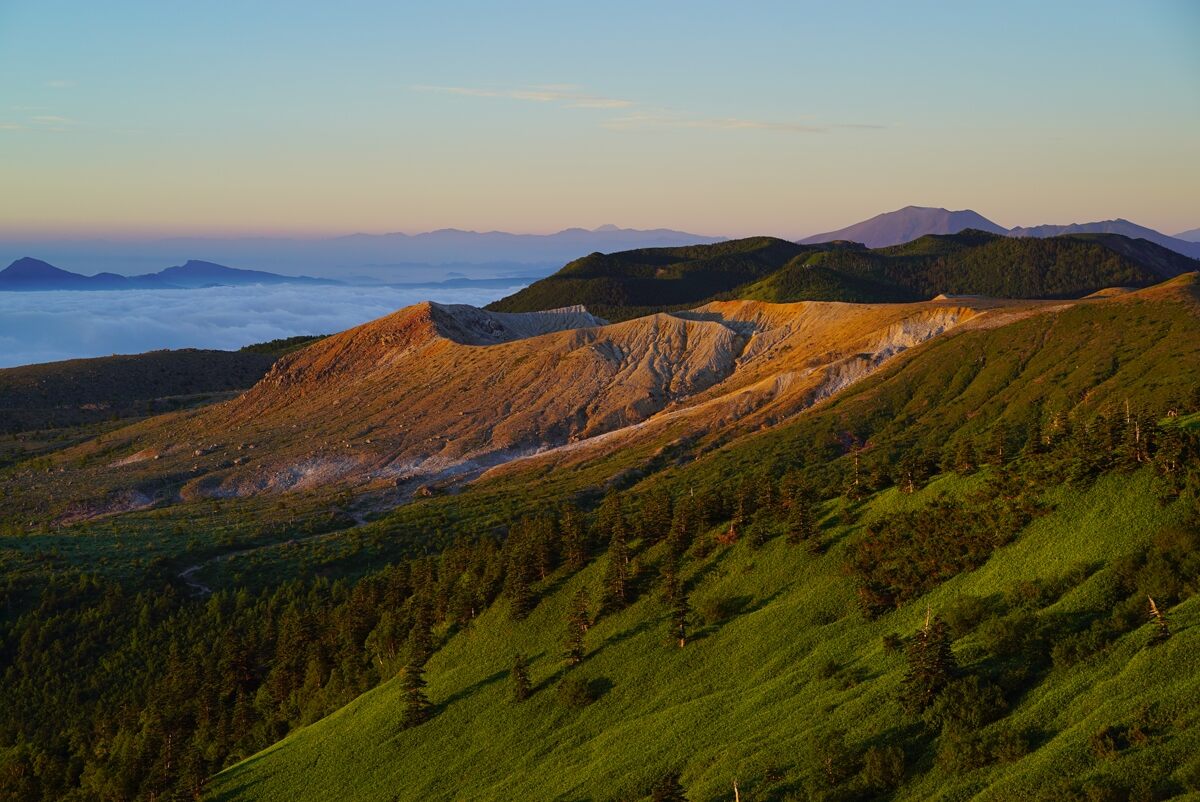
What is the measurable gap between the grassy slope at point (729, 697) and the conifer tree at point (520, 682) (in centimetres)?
54

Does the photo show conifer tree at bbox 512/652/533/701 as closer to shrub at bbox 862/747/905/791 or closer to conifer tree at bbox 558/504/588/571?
conifer tree at bbox 558/504/588/571

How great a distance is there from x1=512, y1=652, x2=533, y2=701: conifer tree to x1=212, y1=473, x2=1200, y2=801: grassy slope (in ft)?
1.78

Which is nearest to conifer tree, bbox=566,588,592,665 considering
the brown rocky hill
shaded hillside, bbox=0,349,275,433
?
the brown rocky hill

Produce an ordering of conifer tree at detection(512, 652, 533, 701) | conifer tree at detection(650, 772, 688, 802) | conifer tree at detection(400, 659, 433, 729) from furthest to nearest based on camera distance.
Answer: conifer tree at detection(400, 659, 433, 729)
conifer tree at detection(512, 652, 533, 701)
conifer tree at detection(650, 772, 688, 802)

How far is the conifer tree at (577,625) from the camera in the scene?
4681cm

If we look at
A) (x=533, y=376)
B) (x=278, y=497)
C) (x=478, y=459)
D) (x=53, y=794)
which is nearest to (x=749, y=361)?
(x=533, y=376)

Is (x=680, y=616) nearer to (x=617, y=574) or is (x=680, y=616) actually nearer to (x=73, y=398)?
(x=617, y=574)

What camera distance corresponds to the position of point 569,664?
46719 millimetres

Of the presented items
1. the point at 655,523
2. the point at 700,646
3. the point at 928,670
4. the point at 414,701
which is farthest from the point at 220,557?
the point at 928,670

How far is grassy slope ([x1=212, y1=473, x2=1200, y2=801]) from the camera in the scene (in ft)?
95.2

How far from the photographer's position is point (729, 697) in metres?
38.8

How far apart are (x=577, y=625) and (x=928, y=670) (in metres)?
20.1

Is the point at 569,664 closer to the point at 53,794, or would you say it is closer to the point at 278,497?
the point at 53,794

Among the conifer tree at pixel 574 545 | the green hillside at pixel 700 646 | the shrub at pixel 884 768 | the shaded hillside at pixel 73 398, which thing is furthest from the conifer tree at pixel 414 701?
the shaded hillside at pixel 73 398
